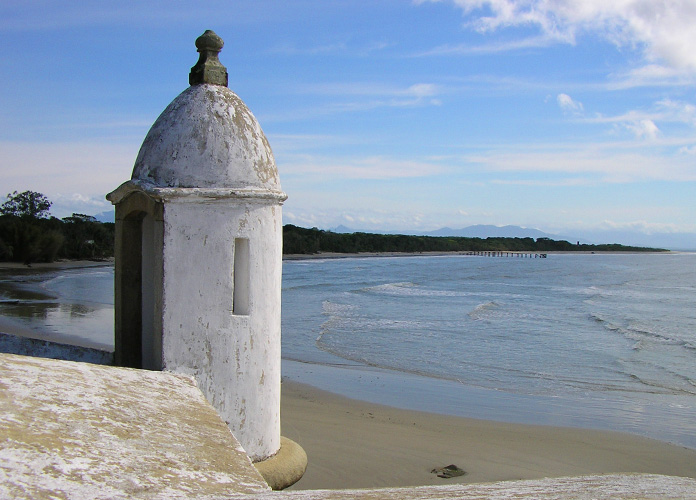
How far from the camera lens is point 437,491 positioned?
7.97 ft

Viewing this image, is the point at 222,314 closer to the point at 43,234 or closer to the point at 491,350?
the point at 491,350

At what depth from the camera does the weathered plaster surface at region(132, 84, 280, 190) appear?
4473 millimetres

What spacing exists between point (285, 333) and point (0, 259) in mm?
29146

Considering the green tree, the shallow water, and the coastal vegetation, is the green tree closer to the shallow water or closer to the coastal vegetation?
the coastal vegetation

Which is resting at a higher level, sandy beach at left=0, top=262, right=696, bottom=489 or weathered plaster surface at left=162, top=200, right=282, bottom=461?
weathered plaster surface at left=162, top=200, right=282, bottom=461

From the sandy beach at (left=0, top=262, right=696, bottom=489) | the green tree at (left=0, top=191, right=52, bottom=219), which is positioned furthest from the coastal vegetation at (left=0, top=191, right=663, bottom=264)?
the sandy beach at (left=0, top=262, right=696, bottom=489)

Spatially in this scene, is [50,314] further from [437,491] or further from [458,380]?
[437,491]

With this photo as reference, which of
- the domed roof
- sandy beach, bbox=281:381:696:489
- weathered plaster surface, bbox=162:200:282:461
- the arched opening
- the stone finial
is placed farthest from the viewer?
sandy beach, bbox=281:381:696:489

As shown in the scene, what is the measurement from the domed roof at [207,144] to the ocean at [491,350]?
701 centimetres

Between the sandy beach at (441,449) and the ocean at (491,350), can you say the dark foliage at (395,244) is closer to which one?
the ocean at (491,350)

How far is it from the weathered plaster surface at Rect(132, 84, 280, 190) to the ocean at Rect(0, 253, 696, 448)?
7024mm

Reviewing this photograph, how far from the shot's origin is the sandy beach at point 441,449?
7.55 metres

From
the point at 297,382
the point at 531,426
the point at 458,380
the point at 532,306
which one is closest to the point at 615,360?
the point at 458,380

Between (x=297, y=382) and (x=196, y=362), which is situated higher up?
(x=196, y=362)
